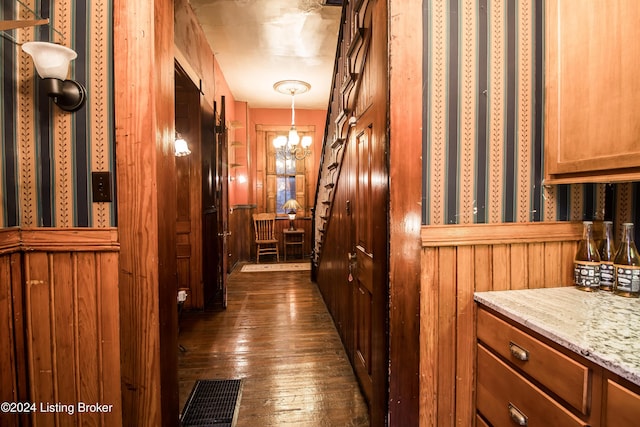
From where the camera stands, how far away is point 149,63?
4.27 feet

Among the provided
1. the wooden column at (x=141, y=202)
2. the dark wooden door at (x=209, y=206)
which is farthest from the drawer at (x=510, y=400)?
the dark wooden door at (x=209, y=206)

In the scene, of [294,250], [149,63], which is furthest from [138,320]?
[294,250]

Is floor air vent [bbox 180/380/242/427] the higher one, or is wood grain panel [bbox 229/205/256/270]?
wood grain panel [bbox 229/205/256/270]

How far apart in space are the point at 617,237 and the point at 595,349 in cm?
96

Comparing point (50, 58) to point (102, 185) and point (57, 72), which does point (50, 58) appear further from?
point (102, 185)

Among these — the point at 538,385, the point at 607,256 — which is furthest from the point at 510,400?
the point at 607,256

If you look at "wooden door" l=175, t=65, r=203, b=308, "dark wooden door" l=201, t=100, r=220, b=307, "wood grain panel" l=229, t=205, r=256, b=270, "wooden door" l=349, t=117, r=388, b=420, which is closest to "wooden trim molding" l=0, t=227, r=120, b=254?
"wooden door" l=349, t=117, r=388, b=420

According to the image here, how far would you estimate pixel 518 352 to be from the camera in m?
1.10

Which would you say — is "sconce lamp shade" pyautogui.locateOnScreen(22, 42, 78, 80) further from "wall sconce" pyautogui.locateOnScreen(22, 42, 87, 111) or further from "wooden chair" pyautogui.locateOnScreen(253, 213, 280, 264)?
"wooden chair" pyautogui.locateOnScreen(253, 213, 280, 264)

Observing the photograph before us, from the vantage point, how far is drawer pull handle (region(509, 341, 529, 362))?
1.07 m

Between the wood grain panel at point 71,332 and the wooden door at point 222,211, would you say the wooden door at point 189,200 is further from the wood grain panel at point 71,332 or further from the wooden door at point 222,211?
the wood grain panel at point 71,332

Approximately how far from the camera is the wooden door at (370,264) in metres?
1.38

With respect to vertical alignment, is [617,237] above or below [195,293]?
above

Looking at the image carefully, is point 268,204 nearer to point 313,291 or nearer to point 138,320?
point 313,291
